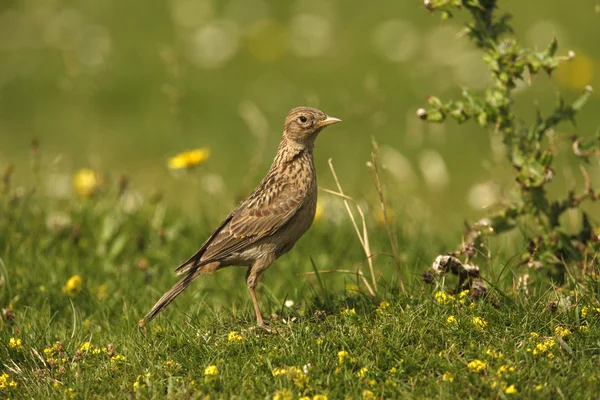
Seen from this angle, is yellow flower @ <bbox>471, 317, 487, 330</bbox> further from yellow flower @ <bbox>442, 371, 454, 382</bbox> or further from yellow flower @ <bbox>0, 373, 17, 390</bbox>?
yellow flower @ <bbox>0, 373, 17, 390</bbox>

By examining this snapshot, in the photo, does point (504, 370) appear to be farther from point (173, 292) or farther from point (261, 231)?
point (173, 292)

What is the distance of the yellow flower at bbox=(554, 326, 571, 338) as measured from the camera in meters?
5.23

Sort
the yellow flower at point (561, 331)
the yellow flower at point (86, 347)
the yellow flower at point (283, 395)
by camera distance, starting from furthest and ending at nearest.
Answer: the yellow flower at point (86, 347)
the yellow flower at point (561, 331)
the yellow flower at point (283, 395)

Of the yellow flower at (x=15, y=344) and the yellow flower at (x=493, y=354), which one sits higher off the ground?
the yellow flower at (x=493, y=354)

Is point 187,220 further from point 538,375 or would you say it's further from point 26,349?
point 538,375

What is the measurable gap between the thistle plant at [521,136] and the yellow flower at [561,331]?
1010 mm

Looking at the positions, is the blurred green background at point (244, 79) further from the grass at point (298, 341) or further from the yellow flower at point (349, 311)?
the yellow flower at point (349, 311)

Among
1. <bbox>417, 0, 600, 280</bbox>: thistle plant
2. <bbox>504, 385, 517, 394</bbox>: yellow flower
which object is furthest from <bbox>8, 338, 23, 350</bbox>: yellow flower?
<bbox>504, 385, 517, 394</bbox>: yellow flower

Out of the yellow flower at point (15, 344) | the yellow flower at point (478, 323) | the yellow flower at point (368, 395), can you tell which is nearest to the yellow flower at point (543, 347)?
the yellow flower at point (478, 323)

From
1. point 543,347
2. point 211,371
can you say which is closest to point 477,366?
point 543,347

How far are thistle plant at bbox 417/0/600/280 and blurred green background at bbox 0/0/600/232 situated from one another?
466cm

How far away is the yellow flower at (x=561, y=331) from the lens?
206 inches

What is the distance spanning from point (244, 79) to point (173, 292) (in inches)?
433

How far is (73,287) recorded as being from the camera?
23.2ft
